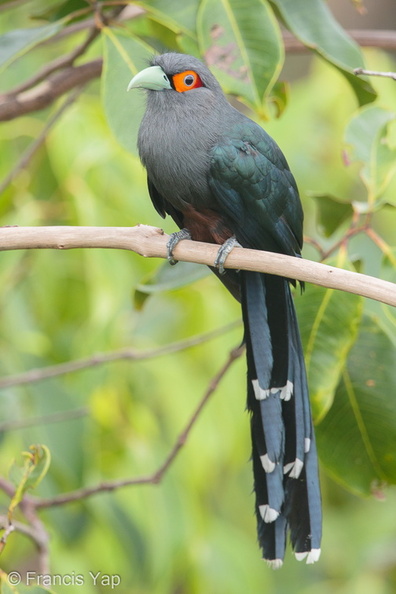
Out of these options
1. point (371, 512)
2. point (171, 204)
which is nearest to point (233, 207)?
point (171, 204)

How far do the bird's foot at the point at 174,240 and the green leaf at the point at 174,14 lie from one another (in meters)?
0.57

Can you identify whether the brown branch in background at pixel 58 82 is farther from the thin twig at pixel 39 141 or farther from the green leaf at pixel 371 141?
the green leaf at pixel 371 141

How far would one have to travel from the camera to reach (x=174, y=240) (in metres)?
2.36

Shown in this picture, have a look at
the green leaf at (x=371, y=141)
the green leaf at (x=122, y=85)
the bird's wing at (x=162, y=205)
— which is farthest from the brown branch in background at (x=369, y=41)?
the bird's wing at (x=162, y=205)

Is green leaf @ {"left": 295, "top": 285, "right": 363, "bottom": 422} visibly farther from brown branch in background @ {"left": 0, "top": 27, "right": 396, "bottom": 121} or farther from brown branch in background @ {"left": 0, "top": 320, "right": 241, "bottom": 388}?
brown branch in background @ {"left": 0, "top": 27, "right": 396, "bottom": 121}

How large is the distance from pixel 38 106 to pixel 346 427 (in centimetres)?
141

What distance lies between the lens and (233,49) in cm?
237

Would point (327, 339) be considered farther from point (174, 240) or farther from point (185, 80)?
point (185, 80)

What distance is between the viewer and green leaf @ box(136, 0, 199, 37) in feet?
7.99

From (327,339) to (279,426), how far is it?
0.88 ft

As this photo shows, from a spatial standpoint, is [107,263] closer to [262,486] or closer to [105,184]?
[105,184]

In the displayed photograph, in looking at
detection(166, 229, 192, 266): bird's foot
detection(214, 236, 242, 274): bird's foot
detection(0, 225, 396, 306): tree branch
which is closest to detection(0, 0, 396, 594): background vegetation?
detection(166, 229, 192, 266): bird's foot

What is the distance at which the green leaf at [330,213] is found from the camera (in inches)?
101

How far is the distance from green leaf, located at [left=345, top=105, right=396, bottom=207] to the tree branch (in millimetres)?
647
